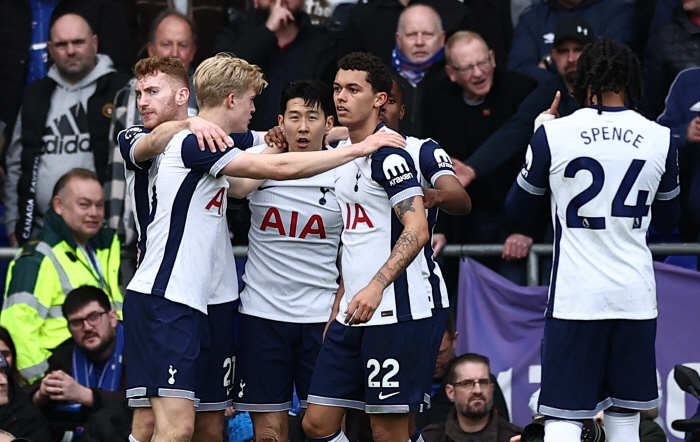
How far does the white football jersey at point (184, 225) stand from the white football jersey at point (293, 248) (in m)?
0.54

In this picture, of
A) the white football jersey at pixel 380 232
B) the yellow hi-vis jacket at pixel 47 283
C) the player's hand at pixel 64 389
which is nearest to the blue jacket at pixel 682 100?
the white football jersey at pixel 380 232

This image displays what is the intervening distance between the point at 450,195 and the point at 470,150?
2.67m

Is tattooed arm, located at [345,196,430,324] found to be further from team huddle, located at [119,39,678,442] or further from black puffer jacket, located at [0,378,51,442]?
black puffer jacket, located at [0,378,51,442]

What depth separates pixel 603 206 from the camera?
250 inches

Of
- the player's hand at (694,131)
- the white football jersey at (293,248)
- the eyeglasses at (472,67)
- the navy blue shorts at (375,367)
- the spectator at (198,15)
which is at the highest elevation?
the spectator at (198,15)

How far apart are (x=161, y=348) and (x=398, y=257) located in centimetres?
130

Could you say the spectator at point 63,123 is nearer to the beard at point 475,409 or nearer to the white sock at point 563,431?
the beard at point 475,409

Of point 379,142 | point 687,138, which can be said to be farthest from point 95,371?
point 687,138

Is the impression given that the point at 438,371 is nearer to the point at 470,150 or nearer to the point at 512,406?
the point at 512,406

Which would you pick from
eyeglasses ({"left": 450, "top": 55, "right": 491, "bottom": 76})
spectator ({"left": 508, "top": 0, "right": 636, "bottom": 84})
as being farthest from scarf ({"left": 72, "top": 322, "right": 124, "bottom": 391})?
spectator ({"left": 508, "top": 0, "right": 636, "bottom": 84})

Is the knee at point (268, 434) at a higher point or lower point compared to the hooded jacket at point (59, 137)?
lower

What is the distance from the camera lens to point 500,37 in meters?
9.68

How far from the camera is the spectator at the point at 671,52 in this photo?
8.85m

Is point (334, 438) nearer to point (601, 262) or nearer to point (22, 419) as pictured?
point (601, 262)
